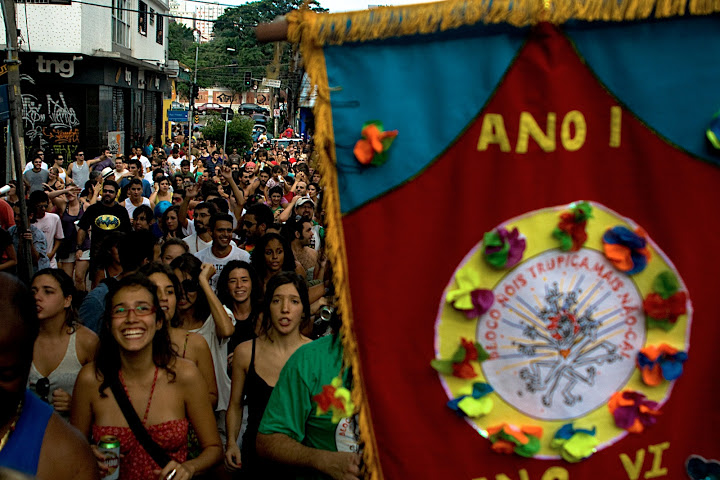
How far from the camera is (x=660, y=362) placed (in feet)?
8.00

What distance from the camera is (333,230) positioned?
241 cm

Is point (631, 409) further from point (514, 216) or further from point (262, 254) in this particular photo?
point (262, 254)

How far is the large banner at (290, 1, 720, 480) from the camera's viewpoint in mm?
2348

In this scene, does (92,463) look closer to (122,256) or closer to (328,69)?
(328,69)

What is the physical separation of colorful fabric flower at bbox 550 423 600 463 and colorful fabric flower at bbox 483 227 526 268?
52 centimetres

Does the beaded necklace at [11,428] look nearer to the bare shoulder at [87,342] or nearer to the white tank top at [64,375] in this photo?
the white tank top at [64,375]

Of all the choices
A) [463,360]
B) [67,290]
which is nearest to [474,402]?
[463,360]

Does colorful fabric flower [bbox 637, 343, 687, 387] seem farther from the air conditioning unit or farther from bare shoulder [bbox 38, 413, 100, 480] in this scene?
the air conditioning unit

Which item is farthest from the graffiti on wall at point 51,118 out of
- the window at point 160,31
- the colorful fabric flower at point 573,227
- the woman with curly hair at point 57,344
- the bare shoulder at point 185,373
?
the colorful fabric flower at point 573,227

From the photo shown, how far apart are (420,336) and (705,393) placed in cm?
86

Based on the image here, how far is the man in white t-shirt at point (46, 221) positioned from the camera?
9430mm

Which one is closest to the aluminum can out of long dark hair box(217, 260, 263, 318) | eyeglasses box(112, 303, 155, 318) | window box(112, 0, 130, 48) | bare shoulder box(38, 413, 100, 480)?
eyeglasses box(112, 303, 155, 318)

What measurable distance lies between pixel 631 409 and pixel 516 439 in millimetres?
357

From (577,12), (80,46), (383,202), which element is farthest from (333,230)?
(80,46)
